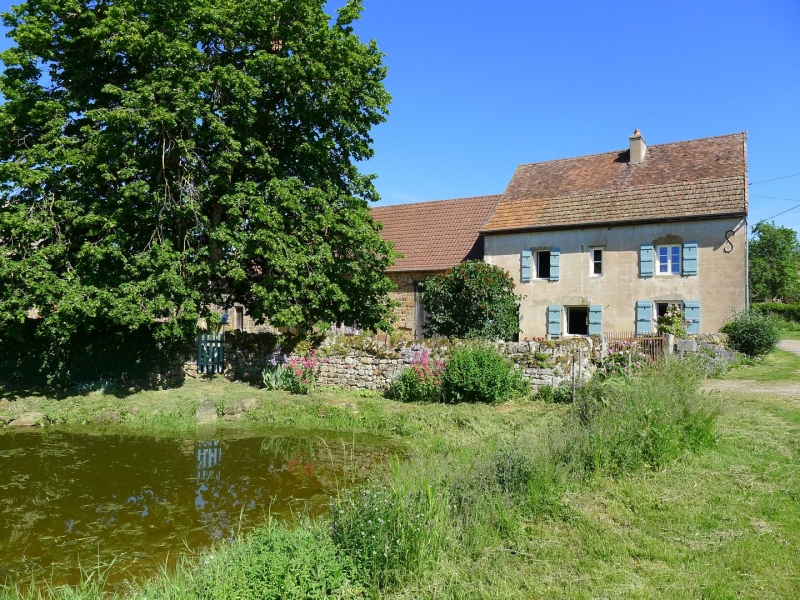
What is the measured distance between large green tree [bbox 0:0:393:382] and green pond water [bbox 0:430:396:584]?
3.82 metres

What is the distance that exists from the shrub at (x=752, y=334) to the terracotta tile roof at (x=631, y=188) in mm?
3562

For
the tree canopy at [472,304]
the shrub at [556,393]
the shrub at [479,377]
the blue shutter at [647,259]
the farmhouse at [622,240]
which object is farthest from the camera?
the blue shutter at [647,259]

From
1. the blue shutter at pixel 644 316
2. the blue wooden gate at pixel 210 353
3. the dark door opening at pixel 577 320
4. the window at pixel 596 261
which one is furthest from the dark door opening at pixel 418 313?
the blue wooden gate at pixel 210 353

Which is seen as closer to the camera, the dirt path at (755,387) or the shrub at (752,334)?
the dirt path at (755,387)

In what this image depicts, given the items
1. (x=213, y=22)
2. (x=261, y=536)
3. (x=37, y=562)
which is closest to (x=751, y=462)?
(x=261, y=536)

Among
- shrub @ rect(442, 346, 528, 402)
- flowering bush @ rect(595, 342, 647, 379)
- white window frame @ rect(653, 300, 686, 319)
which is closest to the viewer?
shrub @ rect(442, 346, 528, 402)

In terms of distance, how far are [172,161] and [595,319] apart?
15416 mm

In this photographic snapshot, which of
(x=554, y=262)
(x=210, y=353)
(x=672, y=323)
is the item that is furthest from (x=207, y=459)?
(x=554, y=262)

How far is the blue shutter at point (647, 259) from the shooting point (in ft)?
67.1

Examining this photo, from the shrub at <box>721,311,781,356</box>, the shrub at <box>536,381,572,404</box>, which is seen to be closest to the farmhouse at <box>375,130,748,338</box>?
the shrub at <box>721,311,781,356</box>

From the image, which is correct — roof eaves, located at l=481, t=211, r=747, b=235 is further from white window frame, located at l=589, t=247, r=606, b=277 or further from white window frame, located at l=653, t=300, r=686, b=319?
white window frame, located at l=653, t=300, r=686, b=319

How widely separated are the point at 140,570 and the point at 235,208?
9809 mm

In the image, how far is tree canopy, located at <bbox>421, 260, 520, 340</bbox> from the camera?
696 inches

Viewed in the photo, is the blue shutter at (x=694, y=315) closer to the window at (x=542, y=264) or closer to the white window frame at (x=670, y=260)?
the white window frame at (x=670, y=260)
